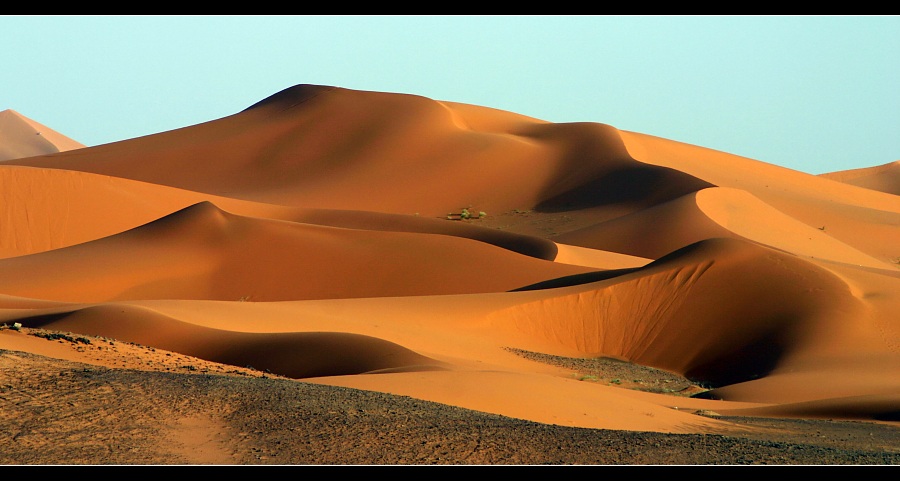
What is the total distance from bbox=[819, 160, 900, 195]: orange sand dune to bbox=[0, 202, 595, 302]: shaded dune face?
72631 mm

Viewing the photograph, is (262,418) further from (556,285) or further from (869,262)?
(869,262)

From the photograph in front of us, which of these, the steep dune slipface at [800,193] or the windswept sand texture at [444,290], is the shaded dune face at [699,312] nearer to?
the windswept sand texture at [444,290]

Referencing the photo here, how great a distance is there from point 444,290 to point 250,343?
574 inches

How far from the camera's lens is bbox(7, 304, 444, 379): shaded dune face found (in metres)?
18.5

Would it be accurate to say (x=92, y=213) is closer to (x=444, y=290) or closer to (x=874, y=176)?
(x=444, y=290)

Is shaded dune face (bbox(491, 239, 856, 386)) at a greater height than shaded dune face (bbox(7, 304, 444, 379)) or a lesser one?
greater

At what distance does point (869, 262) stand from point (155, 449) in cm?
4153

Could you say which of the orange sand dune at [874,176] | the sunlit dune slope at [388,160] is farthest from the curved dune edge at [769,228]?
the orange sand dune at [874,176]

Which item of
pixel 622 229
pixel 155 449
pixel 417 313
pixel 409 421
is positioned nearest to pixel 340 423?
pixel 409 421

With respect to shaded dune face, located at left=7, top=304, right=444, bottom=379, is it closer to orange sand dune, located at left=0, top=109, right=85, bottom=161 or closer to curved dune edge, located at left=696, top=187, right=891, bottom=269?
curved dune edge, located at left=696, top=187, right=891, bottom=269

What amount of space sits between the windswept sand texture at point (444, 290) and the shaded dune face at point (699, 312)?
0.08 meters

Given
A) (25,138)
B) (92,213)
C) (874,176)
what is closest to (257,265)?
(92,213)

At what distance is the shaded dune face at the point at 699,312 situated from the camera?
25172mm

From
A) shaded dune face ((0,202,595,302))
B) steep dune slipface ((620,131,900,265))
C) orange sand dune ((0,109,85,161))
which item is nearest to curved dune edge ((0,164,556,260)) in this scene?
shaded dune face ((0,202,595,302))
